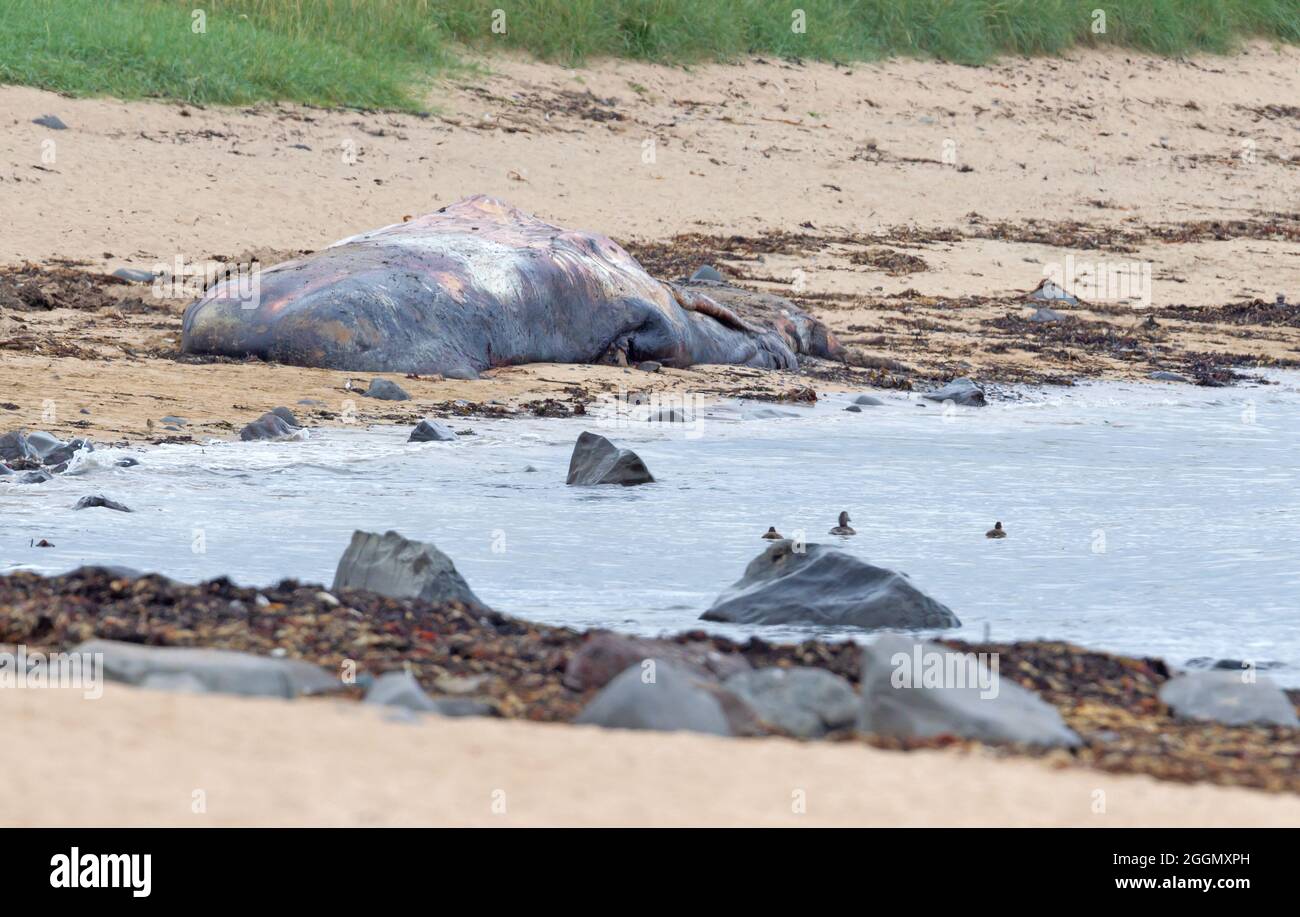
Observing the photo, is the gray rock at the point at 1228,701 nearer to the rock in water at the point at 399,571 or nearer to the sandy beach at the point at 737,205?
the rock in water at the point at 399,571

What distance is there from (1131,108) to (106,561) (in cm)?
1437

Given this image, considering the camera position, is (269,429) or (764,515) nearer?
(764,515)

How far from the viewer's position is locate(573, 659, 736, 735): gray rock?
3025mm

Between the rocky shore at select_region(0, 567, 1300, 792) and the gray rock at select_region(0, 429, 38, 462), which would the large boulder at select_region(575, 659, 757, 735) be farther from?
the gray rock at select_region(0, 429, 38, 462)

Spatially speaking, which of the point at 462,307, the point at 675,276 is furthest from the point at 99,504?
the point at 675,276

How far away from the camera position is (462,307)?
812cm

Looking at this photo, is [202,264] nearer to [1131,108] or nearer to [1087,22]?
[1131,108]

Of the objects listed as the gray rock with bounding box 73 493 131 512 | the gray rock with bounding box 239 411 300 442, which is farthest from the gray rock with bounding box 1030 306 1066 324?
the gray rock with bounding box 73 493 131 512

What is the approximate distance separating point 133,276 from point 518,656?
674cm

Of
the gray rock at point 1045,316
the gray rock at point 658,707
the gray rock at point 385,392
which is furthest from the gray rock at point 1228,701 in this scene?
the gray rock at point 1045,316

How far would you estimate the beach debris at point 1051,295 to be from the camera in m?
11.4

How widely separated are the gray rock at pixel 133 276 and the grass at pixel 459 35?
9.39 ft

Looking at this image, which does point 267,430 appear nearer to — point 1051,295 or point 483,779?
point 483,779
